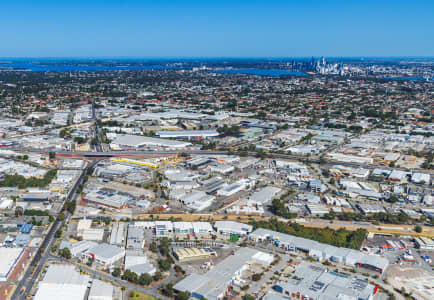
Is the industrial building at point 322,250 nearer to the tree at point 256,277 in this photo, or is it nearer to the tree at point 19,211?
the tree at point 256,277

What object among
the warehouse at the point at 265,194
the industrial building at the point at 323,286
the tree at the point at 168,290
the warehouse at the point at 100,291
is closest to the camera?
the warehouse at the point at 100,291

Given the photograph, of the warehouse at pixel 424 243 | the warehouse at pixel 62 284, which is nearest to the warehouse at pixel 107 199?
the warehouse at pixel 62 284

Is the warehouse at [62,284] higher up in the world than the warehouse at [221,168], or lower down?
higher up

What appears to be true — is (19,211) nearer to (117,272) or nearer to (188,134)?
(117,272)

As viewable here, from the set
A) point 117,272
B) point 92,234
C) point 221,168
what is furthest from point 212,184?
point 117,272

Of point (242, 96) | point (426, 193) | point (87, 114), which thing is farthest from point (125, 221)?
point (242, 96)

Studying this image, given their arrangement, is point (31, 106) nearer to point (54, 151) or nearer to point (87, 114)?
point (87, 114)
